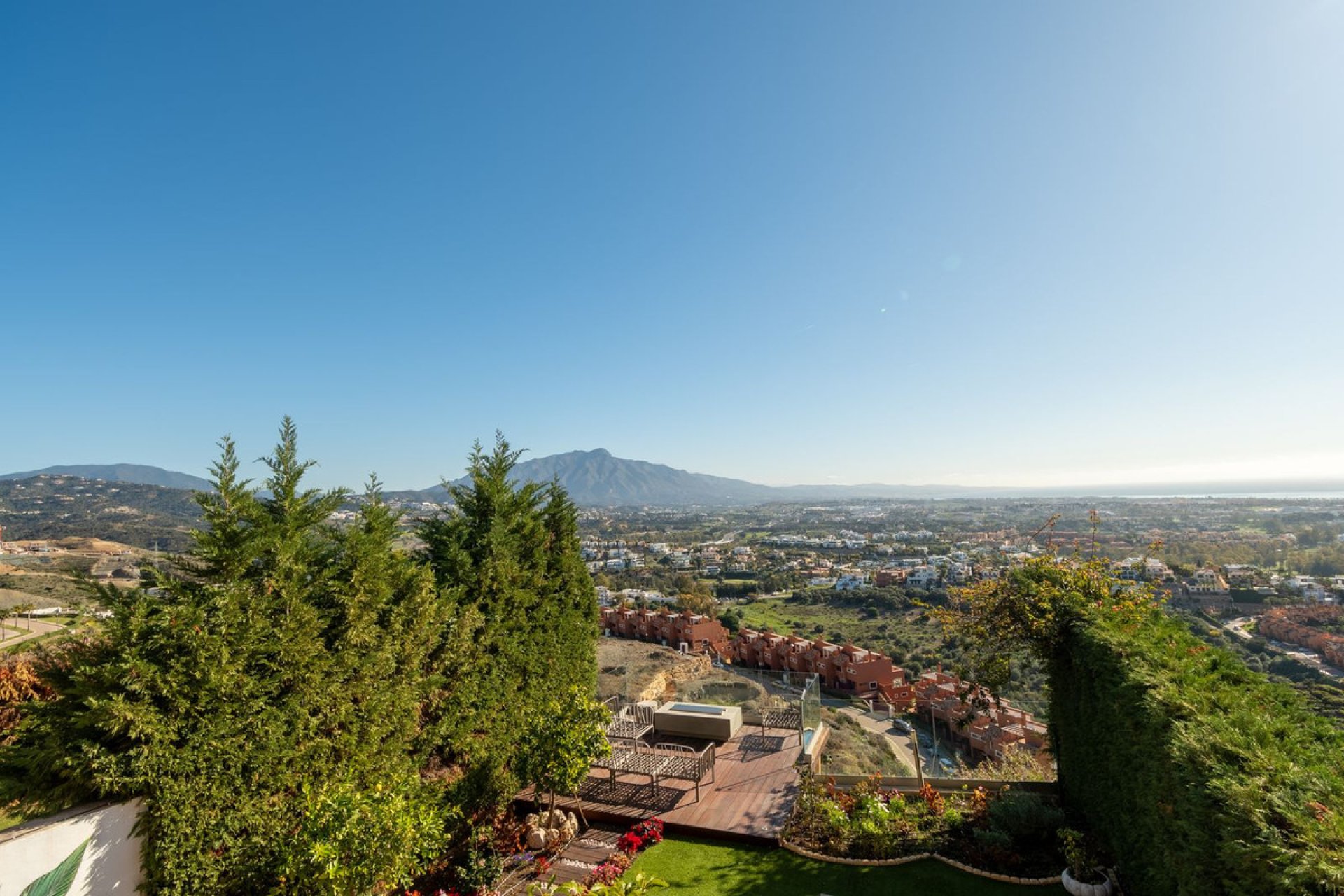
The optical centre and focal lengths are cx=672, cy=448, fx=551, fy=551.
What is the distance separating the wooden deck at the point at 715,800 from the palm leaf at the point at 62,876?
5611 millimetres

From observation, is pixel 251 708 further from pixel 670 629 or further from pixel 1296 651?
pixel 1296 651

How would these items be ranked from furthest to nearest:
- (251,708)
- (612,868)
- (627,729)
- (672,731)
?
(672,731), (627,729), (612,868), (251,708)

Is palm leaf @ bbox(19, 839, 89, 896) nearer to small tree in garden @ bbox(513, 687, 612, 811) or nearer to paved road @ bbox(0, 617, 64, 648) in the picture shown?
small tree in garden @ bbox(513, 687, 612, 811)

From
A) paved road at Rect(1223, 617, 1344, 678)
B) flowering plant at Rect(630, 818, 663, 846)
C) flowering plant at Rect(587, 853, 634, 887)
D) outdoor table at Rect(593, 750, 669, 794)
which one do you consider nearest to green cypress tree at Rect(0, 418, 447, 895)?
flowering plant at Rect(587, 853, 634, 887)

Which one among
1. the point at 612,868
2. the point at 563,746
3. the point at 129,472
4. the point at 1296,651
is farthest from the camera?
the point at 129,472

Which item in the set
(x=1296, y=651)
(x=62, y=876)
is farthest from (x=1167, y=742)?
(x=1296, y=651)

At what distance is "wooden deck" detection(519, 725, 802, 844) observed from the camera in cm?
776

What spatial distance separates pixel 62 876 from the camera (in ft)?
14.0

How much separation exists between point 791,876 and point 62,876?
6.86 meters

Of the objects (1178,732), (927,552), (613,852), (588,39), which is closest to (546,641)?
(613,852)

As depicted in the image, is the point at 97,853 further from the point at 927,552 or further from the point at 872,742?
the point at 927,552

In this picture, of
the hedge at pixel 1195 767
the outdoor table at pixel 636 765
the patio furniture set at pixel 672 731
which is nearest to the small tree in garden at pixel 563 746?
the outdoor table at pixel 636 765

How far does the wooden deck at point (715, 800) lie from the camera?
7762 mm

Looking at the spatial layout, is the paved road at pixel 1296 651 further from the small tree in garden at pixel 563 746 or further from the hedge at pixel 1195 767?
the small tree in garden at pixel 563 746
